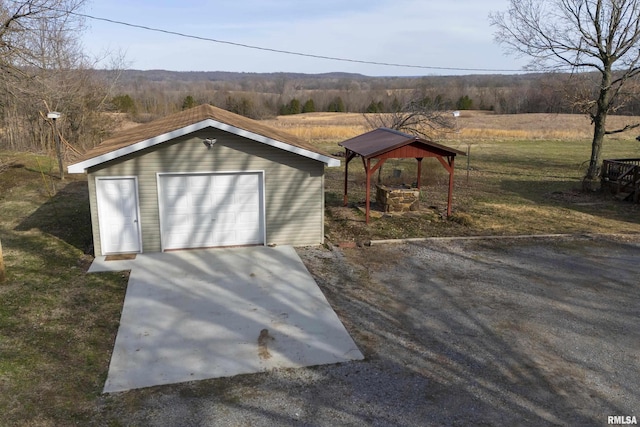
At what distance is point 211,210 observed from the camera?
39.7 feet

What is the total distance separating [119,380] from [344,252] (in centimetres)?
646

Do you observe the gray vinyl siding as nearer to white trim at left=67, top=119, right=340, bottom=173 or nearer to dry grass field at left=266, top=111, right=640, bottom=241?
white trim at left=67, top=119, right=340, bottom=173

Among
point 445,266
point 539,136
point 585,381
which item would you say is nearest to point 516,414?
point 585,381

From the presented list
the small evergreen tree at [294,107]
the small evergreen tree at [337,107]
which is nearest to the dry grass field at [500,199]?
the small evergreen tree at [294,107]

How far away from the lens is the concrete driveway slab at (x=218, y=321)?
22.7ft

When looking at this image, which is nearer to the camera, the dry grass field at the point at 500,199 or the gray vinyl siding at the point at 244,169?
the gray vinyl siding at the point at 244,169

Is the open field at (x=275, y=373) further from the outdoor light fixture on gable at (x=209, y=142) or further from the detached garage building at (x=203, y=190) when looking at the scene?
the outdoor light fixture on gable at (x=209, y=142)

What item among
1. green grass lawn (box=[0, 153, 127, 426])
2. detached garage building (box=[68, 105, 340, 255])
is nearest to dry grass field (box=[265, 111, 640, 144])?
detached garage building (box=[68, 105, 340, 255])

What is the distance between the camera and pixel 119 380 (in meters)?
6.52

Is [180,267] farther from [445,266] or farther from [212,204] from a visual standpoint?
[445,266]

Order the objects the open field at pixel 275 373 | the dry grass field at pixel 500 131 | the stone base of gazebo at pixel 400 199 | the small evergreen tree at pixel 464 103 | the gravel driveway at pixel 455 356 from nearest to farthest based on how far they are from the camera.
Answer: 1. the gravel driveway at pixel 455 356
2. the open field at pixel 275 373
3. the stone base of gazebo at pixel 400 199
4. the dry grass field at pixel 500 131
5. the small evergreen tree at pixel 464 103

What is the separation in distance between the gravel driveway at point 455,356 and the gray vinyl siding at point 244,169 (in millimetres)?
1370

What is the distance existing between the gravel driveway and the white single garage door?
202cm

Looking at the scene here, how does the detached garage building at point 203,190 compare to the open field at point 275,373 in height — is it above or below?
above
